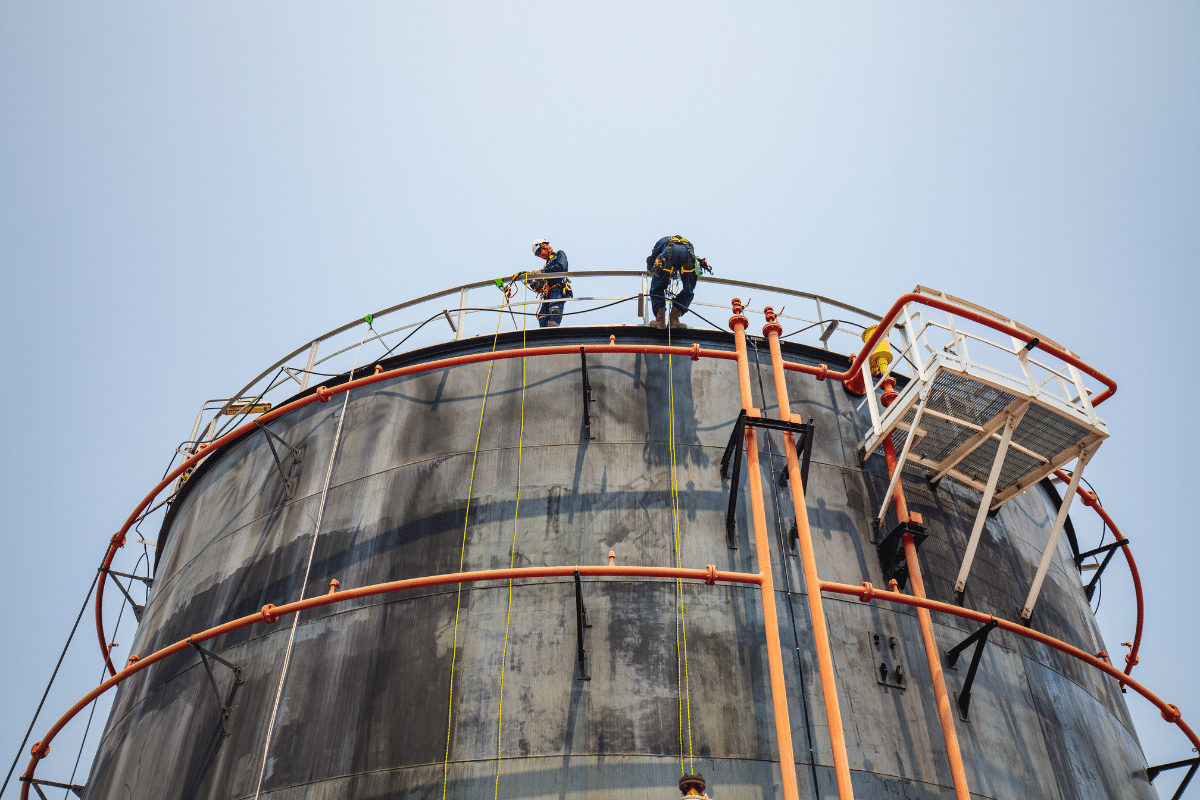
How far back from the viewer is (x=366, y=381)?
12.2m

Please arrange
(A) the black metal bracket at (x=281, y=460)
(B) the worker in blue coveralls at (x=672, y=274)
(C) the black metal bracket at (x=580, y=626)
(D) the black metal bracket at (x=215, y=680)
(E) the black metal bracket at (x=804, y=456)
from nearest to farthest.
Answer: (C) the black metal bracket at (x=580, y=626) → (D) the black metal bracket at (x=215, y=680) → (E) the black metal bracket at (x=804, y=456) → (A) the black metal bracket at (x=281, y=460) → (B) the worker in blue coveralls at (x=672, y=274)

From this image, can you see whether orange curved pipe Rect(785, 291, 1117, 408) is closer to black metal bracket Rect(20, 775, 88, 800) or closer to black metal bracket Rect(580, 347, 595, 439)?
black metal bracket Rect(580, 347, 595, 439)

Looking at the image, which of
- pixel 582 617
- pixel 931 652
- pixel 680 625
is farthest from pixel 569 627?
pixel 931 652

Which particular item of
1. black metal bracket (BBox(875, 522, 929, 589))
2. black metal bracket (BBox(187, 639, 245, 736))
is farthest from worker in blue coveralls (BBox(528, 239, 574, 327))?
black metal bracket (BBox(187, 639, 245, 736))

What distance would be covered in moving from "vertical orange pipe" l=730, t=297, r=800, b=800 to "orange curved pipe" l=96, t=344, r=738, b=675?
0.68 metres

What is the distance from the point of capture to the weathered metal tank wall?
8.91 meters

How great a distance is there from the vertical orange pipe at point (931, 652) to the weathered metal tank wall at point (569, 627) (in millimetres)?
167

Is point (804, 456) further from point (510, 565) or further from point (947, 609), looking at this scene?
point (510, 565)

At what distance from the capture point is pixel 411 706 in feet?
30.3

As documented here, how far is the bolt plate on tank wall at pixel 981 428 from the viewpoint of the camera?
10.4 m

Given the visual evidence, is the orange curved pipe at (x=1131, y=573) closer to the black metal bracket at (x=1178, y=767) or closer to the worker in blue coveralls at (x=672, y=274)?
the black metal bracket at (x=1178, y=767)

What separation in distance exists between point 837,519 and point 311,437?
23.7 ft

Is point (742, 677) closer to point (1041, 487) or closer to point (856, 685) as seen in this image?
point (856, 685)

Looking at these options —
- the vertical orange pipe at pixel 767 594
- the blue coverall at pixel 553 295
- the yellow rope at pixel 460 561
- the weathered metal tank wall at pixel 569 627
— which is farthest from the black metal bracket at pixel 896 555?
the blue coverall at pixel 553 295
